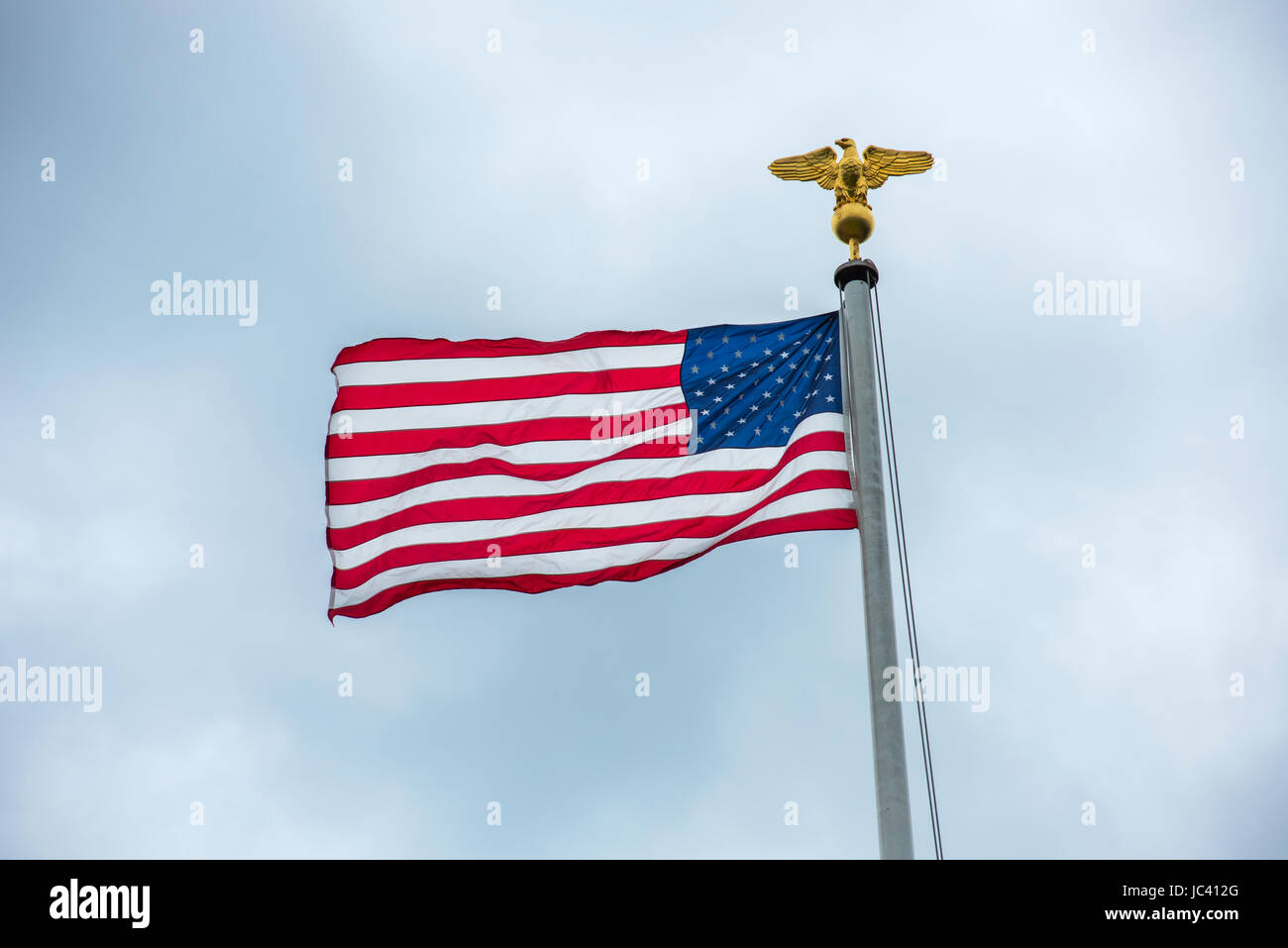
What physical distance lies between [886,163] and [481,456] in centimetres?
539

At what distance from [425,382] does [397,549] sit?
6.61ft

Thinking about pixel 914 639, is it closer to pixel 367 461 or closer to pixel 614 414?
pixel 614 414

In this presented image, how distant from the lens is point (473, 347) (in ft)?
53.4

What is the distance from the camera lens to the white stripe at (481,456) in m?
15.4

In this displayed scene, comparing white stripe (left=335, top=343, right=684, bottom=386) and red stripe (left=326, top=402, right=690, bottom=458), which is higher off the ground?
white stripe (left=335, top=343, right=684, bottom=386)

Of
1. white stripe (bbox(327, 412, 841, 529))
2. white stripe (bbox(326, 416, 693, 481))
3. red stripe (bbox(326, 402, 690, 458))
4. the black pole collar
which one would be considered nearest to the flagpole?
the black pole collar

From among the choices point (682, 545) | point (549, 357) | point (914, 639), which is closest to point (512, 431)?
point (549, 357)

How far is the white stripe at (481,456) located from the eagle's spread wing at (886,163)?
3245 millimetres

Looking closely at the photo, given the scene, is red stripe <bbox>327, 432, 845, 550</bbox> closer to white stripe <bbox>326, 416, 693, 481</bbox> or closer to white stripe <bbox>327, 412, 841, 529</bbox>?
white stripe <bbox>327, 412, 841, 529</bbox>

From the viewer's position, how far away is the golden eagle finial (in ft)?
48.6

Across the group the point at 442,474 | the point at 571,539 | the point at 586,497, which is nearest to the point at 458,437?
the point at 442,474

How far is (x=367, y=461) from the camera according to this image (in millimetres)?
15797

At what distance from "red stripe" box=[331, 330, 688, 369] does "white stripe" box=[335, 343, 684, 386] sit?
0.16 ft

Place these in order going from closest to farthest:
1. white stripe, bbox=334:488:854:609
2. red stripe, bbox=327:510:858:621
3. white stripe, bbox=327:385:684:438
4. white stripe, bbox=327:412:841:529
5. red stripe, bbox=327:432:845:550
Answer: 1. red stripe, bbox=327:510:858:621
2. white stripe, bbox=334:488:854:609
3. red stripe, bbox=327:432:845:550
4. white stripe, bbox=327:412:841:529
5. white stripe, bbox=327:385:684:438
